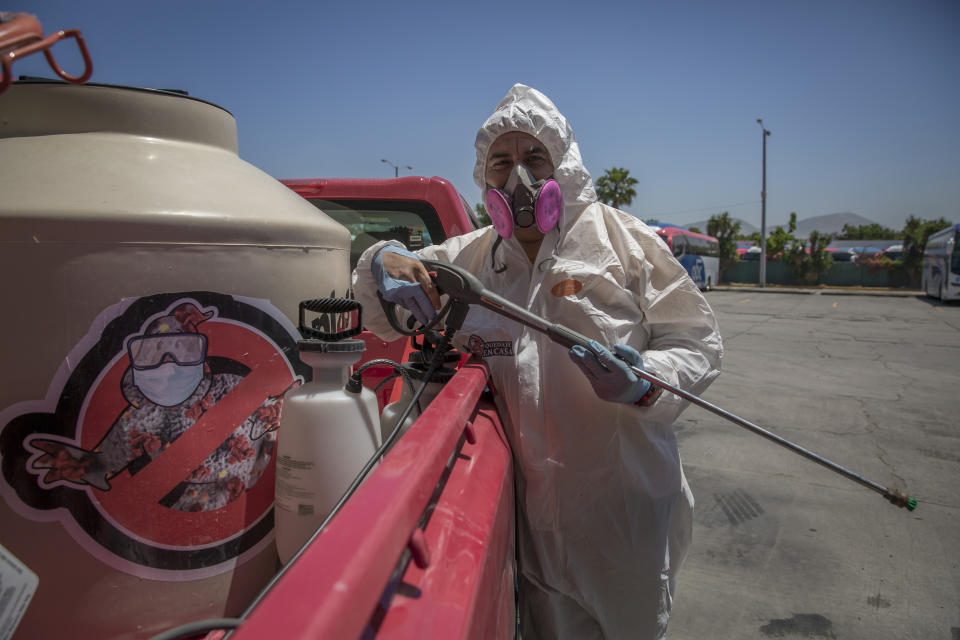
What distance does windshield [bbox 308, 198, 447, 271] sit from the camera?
3420 millimetres

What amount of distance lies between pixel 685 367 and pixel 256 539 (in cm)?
122

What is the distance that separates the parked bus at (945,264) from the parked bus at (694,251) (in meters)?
8.70

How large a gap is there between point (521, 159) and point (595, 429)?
3.02 feet

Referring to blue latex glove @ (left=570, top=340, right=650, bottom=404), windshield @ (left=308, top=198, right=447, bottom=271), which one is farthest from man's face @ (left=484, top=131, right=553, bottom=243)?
windshield @ (left=308, top=198, right=447, bottom=271)

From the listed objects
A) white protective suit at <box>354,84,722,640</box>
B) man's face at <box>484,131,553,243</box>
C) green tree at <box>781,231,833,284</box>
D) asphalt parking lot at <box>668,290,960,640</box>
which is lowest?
green tree at <box>781,231,833,284</box>

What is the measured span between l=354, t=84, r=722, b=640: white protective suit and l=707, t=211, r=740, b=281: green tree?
138 feet

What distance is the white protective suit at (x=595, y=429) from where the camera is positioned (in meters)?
A: 1.71

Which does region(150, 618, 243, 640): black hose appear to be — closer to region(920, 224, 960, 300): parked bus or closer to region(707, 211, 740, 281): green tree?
region(920, 224, 960, 300): parked bus

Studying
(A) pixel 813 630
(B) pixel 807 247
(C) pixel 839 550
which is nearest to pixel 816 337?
(C) pixel 839 550

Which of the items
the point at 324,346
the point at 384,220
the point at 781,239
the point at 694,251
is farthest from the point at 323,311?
the point at 781,239

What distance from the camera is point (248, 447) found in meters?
1.08

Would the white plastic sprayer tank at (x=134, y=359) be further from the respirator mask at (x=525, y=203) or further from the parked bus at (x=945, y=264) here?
the parked bus at (x=945, y=264)

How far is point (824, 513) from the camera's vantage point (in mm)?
3639

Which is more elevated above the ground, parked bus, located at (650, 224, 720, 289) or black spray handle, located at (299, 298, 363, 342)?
black spray handle, located at (299, 298, 363, 342)
